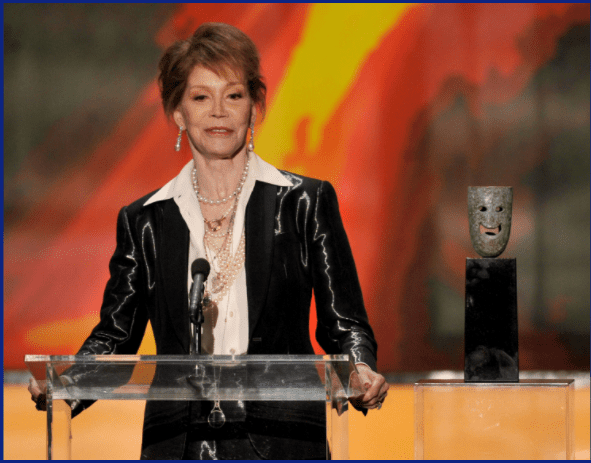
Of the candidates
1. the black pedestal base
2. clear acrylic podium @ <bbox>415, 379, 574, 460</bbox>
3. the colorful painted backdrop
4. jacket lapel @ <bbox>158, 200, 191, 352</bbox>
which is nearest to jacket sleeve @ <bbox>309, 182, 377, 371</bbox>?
jacket lapel @ <bbox>158, 200, 191, 352</bbox>

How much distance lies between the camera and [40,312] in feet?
16.4

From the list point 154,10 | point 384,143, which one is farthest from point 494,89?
point 154,10

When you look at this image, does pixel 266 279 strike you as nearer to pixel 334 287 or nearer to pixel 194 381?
pixel 334 287

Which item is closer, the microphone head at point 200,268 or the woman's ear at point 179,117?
the microphone head at point 200,268

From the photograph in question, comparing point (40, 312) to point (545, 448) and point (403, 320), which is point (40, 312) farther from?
point (545, 448)

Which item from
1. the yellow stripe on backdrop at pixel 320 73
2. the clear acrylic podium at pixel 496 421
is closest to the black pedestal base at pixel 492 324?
the clear acrylic podium at pixel 496 421

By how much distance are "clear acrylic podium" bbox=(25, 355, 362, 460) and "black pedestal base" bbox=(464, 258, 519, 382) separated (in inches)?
60.7

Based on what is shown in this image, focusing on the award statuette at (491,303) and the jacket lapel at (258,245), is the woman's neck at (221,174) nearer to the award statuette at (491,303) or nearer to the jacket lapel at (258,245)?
the jacket lapel at (258,245)

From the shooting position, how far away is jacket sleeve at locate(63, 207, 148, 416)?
2.24 meters

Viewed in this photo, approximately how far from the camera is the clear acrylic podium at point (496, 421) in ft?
9.41

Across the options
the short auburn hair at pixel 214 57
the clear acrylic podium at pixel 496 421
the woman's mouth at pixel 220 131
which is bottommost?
the clear acrylic podium at pixel 496 421

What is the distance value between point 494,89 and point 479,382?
8.23 ft

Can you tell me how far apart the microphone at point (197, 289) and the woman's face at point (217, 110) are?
2.15 feet

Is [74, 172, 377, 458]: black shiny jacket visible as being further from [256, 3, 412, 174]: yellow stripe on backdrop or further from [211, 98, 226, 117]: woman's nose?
[256, 3, 412, 174]: yellow stripe on backdrop
